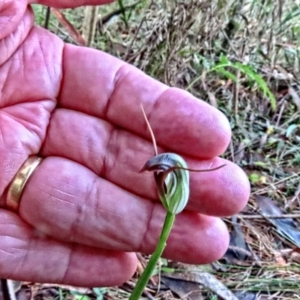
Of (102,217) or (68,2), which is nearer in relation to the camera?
(102,217)

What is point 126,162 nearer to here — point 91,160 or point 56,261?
point 91,160

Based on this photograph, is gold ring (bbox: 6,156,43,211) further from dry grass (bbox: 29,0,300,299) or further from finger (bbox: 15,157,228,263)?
dry grass (bbox: 29,0,300,299)

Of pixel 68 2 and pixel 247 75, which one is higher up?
pixel 68 2

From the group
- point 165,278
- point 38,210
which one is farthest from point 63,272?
point 165,278

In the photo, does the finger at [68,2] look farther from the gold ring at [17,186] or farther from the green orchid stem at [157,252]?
the green orchid stem at [157,252]

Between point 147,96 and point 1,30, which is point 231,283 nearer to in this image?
point 147,96

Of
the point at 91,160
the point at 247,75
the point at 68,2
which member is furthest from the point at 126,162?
the point at 247,75
